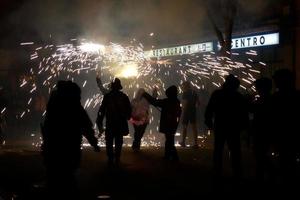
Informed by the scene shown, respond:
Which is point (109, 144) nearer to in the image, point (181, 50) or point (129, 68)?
point (129, 68)

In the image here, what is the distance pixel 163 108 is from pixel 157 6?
834 cm

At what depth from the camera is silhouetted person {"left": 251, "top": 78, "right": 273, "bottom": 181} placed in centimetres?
782

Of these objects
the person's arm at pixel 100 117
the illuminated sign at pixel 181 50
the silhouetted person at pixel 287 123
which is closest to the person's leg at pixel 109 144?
the person's arm at pixel 100 117

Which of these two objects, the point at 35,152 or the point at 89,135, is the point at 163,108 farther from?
the point at 89,135

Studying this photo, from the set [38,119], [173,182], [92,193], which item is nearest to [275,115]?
[173,182]

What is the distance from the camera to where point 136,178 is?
9.53 metres

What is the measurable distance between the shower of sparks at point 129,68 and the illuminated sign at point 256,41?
0.96ft

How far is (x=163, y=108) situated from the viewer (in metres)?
11.7

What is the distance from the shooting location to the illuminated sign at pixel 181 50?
70.1 ft

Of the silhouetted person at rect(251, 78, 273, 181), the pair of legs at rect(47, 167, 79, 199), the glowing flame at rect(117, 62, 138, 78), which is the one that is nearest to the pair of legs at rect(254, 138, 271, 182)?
the silhouetted person at rect(251, 78, 273, 181)

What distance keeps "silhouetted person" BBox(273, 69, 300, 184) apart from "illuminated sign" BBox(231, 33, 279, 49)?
1123 centimetres

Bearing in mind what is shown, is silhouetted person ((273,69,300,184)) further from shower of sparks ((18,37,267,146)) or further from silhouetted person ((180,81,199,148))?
shower of sparks ((18,37,267,146))

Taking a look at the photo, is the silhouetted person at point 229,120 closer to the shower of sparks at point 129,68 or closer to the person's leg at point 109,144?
the person's leg at point 109,144

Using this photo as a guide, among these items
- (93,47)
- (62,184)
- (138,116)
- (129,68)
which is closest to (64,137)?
(62,184)
